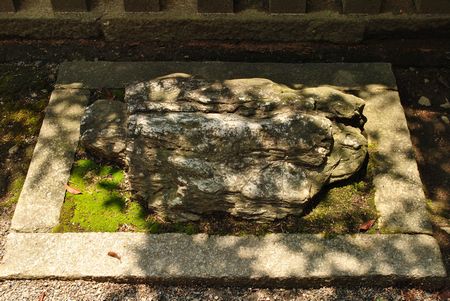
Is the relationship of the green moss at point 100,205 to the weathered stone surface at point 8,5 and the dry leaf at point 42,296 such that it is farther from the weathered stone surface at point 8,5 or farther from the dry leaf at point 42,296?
the weathered stone surface at point 8,5

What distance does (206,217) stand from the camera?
4.05m

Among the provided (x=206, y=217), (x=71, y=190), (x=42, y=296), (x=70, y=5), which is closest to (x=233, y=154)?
(x=206, y=217)

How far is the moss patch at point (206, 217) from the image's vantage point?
4.00 meters

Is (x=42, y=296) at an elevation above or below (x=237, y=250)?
below

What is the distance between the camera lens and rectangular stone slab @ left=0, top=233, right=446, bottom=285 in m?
3.79

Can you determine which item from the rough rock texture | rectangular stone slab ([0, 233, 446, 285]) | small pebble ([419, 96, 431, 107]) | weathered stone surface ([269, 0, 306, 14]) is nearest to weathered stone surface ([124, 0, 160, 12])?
weathered stone surface ([269, 0, 306, 14])

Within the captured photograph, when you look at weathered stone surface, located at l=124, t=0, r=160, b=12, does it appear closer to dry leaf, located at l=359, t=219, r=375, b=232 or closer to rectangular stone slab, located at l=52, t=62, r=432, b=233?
rectangular stone slab, located at l=52, t=62, r=432, b=233

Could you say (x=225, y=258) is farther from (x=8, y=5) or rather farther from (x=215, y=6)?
(x=8, y=5)

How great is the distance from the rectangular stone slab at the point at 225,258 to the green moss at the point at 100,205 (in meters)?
0.09

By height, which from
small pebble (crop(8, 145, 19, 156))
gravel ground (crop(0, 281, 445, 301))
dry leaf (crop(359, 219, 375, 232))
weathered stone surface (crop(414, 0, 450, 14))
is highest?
weathered stone surface (crop(414, 0, 450, 14))

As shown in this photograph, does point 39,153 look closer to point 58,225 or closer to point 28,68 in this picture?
point 58,225

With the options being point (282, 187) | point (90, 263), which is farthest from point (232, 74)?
point (90, 263)

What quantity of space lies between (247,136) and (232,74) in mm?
1103

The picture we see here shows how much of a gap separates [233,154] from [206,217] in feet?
1.62
